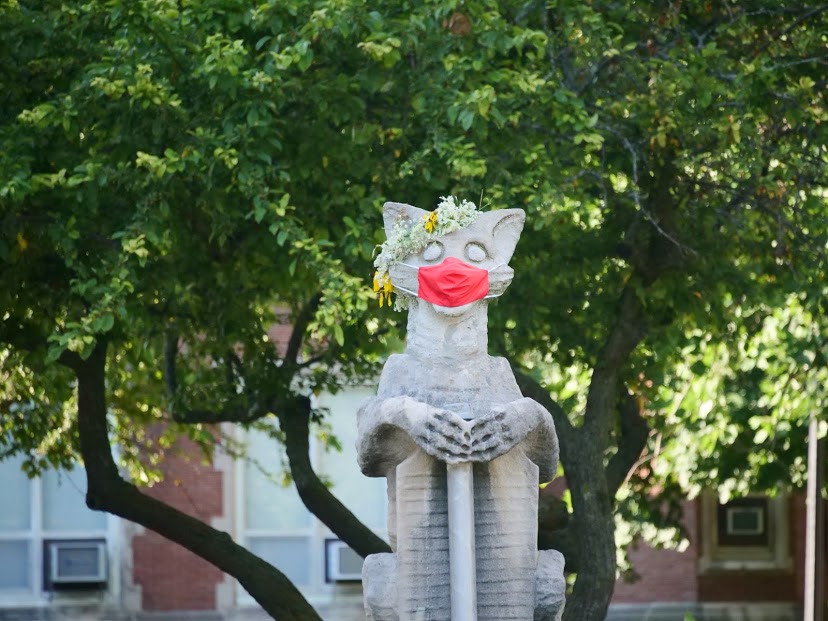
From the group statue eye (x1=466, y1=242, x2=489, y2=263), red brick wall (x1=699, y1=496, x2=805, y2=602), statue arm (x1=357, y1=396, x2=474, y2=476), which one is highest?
statue eye (x1=466, y1=242, x2=489, y2=263)

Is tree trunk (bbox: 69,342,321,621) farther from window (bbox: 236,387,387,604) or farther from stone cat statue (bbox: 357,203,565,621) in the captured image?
window (bbox: 236,387,387,604)

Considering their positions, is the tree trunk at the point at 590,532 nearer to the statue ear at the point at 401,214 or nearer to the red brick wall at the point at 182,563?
the statue ear at the point at 401,214

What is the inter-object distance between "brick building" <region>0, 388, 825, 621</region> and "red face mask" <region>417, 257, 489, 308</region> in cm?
1199

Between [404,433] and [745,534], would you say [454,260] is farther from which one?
[745,534]

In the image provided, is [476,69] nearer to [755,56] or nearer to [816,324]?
[755,56]

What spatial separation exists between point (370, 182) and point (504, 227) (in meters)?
4.20

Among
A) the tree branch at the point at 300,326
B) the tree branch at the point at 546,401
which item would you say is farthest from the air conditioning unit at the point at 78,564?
the tree branch at the point at 546,401

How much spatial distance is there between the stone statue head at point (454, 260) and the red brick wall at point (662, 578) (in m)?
13.3

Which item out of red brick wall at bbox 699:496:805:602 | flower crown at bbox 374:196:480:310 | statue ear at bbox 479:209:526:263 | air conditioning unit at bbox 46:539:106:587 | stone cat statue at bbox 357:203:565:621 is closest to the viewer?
stone cat statue at bbox 357:203:565:621

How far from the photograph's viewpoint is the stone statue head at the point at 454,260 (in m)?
8.56

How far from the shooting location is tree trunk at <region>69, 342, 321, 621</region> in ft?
45.2

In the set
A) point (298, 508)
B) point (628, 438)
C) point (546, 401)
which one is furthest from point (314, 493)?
point (298, 508)

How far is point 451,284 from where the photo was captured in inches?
336

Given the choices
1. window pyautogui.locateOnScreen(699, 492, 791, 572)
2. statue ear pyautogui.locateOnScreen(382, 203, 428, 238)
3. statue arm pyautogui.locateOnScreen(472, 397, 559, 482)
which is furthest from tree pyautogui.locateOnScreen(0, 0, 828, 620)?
window pyautogui.locateOnScreen(699, 492, 791, 572)
